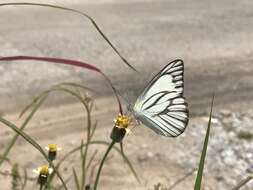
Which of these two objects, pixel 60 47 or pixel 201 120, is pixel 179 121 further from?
pixel 60 47

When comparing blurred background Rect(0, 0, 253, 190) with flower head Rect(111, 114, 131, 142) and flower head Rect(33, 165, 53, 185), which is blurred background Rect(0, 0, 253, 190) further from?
flower head Rect(111, 114, 131, 142)

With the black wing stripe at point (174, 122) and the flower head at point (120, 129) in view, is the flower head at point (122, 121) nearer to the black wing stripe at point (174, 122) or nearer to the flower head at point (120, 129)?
the flower head at point (120, 129)

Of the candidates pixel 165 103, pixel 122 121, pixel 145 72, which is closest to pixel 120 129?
pixel 122 121

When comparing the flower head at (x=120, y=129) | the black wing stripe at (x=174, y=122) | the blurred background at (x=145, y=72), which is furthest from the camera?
the blurred background at (x=145, y=72)

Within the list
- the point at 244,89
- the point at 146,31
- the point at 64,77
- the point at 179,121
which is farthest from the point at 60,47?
the point at 179,121

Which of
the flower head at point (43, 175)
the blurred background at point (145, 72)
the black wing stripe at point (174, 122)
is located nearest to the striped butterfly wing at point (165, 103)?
the black wing stripe at point (174, 122)

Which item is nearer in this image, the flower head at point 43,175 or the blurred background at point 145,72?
the flower head at point 43,175

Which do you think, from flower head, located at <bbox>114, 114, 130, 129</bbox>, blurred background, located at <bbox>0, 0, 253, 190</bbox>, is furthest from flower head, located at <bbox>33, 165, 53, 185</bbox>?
blurred background, located at <bbox>0, 0, 253, 190</bbox>
